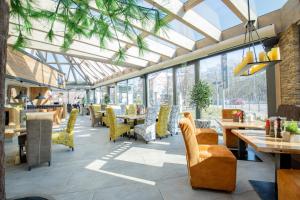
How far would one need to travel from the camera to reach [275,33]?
4.33 meters

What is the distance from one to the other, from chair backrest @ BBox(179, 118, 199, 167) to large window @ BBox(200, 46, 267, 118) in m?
3.81

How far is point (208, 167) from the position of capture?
2568 mm

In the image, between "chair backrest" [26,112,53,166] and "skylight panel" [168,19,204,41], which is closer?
"chair backrest" [26,112,53,166]

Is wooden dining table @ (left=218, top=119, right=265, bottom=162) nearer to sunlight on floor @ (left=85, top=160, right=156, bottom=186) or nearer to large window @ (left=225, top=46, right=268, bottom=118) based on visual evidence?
large window @ (left=225, top=46, right=268, bottom=118)

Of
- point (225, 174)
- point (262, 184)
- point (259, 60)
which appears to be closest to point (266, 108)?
point (259, 60)

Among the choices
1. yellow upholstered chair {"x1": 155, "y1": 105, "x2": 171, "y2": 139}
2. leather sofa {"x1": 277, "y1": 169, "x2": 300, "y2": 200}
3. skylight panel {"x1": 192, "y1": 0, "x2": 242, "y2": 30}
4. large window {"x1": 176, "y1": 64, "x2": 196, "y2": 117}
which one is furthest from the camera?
large window {"x1": 176, "y1": 64, "x2": 196, "y2": 117}

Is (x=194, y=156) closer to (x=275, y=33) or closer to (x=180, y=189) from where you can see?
(x=180, y=189)

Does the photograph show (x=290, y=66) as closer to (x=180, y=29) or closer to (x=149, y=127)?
(x=180, y=29)

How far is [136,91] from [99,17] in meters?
10.7

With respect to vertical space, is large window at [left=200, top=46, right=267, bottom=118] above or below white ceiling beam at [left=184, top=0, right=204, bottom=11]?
below

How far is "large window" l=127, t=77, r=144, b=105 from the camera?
11.5 meters

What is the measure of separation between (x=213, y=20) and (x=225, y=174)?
171 inches

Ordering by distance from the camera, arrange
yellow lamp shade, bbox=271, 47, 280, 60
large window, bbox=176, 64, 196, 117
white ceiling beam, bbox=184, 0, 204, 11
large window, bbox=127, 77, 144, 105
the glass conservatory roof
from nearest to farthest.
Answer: yellow lamp shade, bbox=271, 47, 280, 60, the glass conservatory roof, white ceiling beam, bbox=184, 0, 204, 11, large window, bbox=176, 64, 196, 117, large window, bbox=127, 77, 144, 105

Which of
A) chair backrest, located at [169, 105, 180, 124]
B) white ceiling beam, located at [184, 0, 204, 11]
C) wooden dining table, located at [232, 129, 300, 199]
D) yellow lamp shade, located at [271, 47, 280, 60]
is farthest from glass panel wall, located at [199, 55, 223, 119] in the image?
wooden dining table, located at [232, 129, 300, 199]
